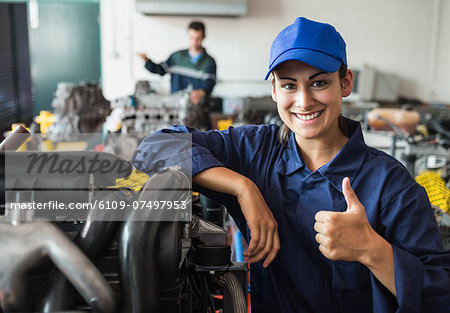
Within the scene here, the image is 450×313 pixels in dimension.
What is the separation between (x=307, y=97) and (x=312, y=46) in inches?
4.5

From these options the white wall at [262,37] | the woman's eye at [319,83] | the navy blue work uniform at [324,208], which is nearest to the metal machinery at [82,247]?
the navy blue work uniform at [324,208]

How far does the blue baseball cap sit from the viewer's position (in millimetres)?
933

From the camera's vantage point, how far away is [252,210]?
93 cm

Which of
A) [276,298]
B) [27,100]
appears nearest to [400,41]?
[27,100]

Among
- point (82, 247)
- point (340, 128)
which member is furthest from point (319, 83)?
point (82, 247)

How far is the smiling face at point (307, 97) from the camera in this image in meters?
0.98

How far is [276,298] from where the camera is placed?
106 centimetres

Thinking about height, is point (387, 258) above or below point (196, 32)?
below

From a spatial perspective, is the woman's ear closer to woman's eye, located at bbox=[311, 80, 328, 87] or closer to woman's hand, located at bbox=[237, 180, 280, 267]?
woman's eye, located at bbox=[311, 80, 328, 87]

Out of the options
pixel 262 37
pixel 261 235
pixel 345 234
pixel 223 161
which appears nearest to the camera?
pixel 345 234

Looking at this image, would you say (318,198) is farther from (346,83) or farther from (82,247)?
(82,247)

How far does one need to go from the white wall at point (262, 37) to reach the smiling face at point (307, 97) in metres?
5.17

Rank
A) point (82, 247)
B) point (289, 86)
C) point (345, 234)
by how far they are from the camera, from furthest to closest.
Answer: point (289, 86), point (345, 234), point (82, 247)

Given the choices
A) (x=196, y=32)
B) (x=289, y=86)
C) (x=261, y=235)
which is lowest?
(x=261, y=235)
